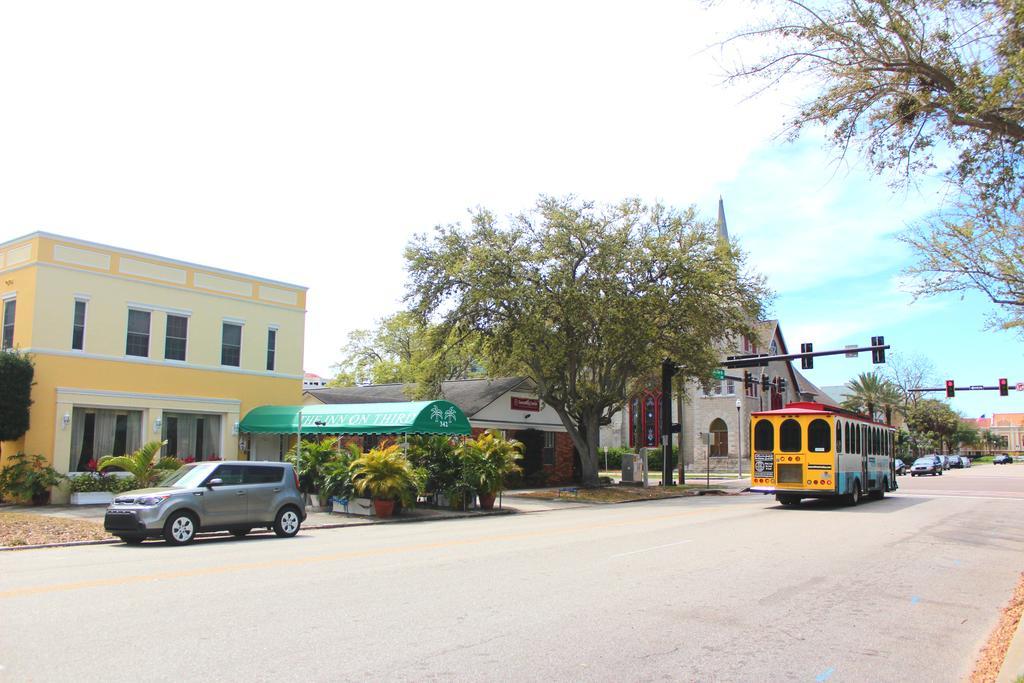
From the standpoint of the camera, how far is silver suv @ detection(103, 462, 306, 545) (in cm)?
1470

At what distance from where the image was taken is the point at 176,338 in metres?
27.3

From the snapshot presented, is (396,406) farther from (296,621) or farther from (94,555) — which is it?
(296,621)

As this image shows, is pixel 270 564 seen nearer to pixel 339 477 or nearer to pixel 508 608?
pixel 508 608

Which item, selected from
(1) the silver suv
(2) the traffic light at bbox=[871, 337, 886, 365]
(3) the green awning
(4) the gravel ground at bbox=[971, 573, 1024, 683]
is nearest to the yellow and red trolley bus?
(2) the traffic light at bbox=[871, 337, 886, 365]

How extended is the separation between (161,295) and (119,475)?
6193 mm

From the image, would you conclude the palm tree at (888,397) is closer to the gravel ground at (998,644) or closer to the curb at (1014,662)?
the gravel ground at (998,644)

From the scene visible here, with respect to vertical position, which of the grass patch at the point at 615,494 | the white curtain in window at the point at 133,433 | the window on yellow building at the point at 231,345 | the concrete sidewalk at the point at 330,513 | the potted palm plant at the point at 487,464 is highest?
the window on yellow building at the point at 231,345

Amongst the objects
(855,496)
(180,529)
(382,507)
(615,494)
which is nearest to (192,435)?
(382,507)

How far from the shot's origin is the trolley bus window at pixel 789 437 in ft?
79.7

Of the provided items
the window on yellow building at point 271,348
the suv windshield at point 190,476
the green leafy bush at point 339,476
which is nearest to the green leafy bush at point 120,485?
the green leafy bush at point 339,476

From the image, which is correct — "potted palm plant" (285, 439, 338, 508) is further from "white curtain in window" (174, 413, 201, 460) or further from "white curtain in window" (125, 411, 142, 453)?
"white curtain in window" (125, 411, 142, 453)

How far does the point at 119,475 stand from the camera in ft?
79.4

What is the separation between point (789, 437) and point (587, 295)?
9230 mm

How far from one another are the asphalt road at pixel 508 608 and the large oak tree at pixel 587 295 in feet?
50.0
